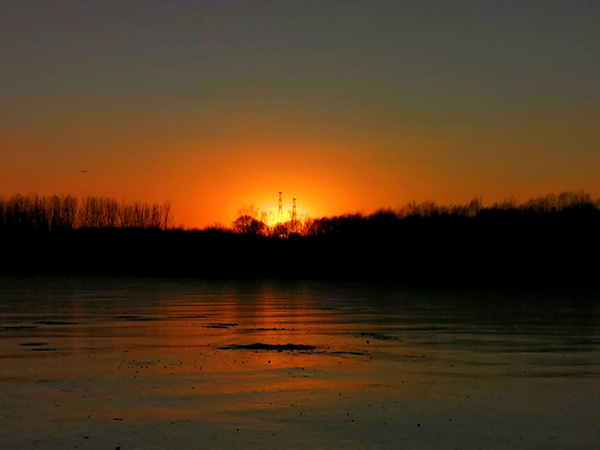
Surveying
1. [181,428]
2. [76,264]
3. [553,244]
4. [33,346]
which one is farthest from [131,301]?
[76,264]

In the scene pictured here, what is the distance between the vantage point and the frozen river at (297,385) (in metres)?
11.5

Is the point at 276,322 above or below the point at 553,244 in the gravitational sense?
below

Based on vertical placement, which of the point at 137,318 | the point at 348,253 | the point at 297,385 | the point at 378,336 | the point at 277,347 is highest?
the point at 348,253

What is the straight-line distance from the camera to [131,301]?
4338 centimetres

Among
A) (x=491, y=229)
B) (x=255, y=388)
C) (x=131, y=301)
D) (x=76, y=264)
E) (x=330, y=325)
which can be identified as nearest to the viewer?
(x=255, y=388)

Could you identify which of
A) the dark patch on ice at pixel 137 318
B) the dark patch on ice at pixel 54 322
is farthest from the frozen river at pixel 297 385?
the dark patch on ice at pixel 137 318

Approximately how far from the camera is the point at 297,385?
1535cm

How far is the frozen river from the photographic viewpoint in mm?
11523

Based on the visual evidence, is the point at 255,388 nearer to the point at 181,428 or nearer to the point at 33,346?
the point at 181,428

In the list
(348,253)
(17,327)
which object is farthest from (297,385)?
(348,253)

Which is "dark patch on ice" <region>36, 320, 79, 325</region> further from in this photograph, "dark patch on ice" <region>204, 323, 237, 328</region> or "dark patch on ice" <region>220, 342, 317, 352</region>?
"dark patch on ice" <region>220, 342, 317, 352</region>

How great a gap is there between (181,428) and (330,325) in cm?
1664

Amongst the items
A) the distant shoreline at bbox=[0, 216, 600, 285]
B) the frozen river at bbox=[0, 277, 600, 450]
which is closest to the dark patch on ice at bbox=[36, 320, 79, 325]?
the frozen river at bbox=[0, 277, 600, 450]

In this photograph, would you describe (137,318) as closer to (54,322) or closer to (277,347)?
(54,322)
